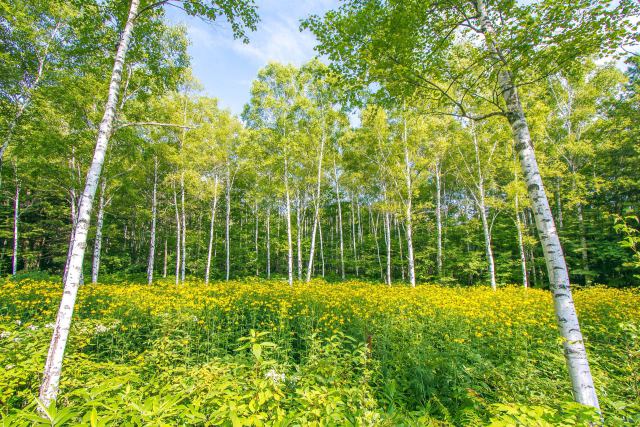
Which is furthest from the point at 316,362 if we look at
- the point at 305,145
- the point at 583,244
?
the point at 583,244

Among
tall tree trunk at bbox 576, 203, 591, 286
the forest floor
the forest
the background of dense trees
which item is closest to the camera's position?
the forest floor

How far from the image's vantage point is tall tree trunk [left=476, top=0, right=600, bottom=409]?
9.04ft

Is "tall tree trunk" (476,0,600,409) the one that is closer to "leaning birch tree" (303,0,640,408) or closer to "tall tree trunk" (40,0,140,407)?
"leaning birch tree" (303,0,640,408)

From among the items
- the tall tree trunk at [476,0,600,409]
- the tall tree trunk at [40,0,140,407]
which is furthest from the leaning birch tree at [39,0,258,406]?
the tall tree trunk at [476,0,600,409]

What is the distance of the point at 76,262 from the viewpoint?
3.15m

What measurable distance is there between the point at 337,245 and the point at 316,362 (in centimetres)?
2547

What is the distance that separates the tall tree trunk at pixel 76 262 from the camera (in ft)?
8.75

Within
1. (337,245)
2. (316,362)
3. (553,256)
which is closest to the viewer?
(316,362)

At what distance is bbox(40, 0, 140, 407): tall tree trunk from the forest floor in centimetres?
13

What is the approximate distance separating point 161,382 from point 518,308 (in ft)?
24.7

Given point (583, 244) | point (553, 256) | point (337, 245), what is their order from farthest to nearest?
point (337, 245), point (583, 244), point (553, 256)

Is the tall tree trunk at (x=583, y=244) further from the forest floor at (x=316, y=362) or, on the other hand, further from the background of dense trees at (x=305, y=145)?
the forest floor at (x=316, y=362)

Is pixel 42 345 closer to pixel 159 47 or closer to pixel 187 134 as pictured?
pixel 159 47

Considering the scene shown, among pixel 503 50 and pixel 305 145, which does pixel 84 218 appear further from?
pixel 305 145
